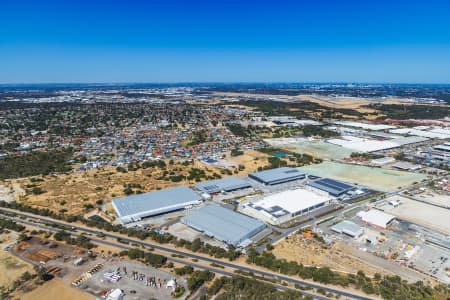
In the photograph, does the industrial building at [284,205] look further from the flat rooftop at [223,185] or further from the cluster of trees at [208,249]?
the cluster of trees at [208,249]

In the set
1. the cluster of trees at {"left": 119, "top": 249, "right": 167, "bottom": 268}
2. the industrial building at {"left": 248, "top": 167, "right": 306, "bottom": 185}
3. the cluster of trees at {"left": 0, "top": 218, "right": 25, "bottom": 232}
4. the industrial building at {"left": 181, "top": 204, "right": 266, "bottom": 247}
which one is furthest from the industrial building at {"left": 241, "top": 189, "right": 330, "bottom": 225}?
the cluster of trees at {"left": 0, "top": 218, "right": 25, "bottom": 232}

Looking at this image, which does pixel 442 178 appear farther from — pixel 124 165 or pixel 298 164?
pixel 124 165

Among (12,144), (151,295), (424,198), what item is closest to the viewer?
(151,295)

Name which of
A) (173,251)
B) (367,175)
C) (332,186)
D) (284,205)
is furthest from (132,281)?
(367,175)

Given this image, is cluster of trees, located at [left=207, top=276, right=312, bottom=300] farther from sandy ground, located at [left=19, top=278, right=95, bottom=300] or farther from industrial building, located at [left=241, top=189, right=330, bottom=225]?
industrial building, located at [left=241, top=189, right=330, bottom=225]

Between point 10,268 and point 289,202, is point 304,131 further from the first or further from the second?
point 10,268

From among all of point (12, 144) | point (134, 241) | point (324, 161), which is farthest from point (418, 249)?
point (12, 144)

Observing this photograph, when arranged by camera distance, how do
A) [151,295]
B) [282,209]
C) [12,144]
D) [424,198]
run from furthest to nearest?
[12,144], [424,198], [282,209], [151,295]
